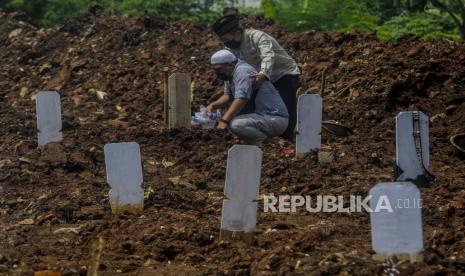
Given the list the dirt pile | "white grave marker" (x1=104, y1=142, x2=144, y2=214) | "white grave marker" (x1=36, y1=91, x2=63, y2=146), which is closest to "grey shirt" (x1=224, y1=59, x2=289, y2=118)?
the dirt pile

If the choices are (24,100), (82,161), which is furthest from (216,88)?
(82,161)

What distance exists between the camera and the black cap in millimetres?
12047

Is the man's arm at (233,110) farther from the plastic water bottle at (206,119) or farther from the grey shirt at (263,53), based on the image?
the plastic water bottle at (206,119)

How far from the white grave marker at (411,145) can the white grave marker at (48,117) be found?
4450 millimetres

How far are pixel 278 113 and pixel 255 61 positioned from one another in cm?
124

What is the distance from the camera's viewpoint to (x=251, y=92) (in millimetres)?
11352

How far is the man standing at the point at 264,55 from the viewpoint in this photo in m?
12.1

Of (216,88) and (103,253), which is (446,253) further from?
(216,88)

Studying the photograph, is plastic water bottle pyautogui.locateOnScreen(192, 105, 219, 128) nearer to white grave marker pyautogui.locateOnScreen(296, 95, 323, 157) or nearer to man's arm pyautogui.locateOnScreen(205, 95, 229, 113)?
man's arm pyautogui.locateOnScreen(205, 95, 229, 113)

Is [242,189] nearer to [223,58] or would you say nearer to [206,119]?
[223,58]

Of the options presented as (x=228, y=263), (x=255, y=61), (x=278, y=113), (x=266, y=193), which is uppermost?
(x=255, y=61)

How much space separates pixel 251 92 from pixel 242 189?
4087mm

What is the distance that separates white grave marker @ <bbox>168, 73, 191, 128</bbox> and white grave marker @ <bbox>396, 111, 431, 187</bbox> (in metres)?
4.66

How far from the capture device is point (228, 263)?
684cm
